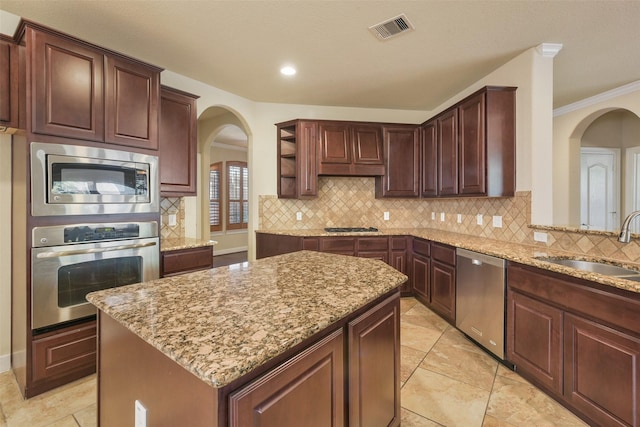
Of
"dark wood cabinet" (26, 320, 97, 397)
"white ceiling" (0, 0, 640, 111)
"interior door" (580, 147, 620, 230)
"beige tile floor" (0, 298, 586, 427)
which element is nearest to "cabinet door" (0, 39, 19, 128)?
"white ceiling" (0, 0, 640, 111)

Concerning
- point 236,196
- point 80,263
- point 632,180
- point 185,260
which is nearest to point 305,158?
point 185,260

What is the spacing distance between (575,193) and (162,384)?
5.53 m

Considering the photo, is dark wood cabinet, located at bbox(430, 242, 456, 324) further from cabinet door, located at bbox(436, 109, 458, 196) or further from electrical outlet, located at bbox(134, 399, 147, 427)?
electrical outlet, located at bbox(134, 399, 147, 427)

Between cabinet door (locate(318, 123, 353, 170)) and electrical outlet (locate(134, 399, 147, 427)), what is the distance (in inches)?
127

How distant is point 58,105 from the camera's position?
76.1 inches

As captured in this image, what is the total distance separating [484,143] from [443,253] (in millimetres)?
1160

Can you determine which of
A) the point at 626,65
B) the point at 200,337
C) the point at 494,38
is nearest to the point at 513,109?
the point at 494,38

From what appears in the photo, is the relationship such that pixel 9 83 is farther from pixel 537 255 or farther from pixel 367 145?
pixel 537 255

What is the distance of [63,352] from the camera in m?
2.03

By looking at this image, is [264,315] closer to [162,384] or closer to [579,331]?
[162,384]

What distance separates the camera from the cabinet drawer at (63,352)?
1.93 meters

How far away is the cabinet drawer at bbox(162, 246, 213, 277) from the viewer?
256 centimetres

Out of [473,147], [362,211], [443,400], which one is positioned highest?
[473,147]

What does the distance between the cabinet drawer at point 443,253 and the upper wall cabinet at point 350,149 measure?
130 centimetres
